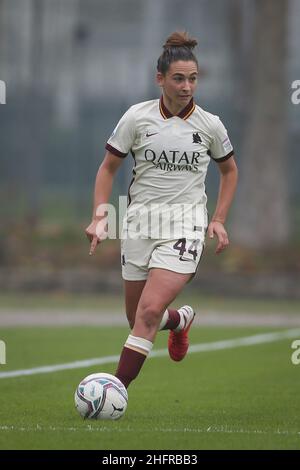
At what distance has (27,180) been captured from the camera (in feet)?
76.5

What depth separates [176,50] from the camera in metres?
8.18

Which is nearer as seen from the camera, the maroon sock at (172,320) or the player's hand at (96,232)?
the player's hand at (96,232)

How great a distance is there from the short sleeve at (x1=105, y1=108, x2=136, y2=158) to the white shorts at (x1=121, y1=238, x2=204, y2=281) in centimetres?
62

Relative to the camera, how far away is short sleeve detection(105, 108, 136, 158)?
823 centimetres

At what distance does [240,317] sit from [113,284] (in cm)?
367

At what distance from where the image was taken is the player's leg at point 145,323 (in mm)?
7895

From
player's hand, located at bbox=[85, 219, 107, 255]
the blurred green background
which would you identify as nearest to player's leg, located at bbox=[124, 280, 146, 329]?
player's hand, located at bbox=[85, 219, 107, 255]

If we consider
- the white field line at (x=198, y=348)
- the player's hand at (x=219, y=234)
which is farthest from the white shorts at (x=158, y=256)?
the white field line at (x=198, y=348)

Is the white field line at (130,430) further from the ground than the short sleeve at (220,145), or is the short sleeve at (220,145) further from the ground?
the short sleeve at (220,145)

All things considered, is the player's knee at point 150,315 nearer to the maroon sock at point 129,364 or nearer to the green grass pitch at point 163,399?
the maroon sock at point 129,364

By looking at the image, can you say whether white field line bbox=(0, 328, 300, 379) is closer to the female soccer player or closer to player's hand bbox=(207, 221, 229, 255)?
the female soccer player

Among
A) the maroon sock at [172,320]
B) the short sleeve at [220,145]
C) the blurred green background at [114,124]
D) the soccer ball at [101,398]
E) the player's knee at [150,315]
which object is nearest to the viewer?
the soccer ball at [101,398]
